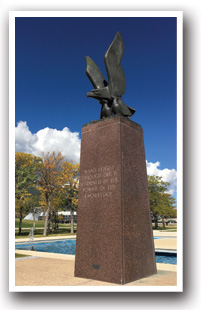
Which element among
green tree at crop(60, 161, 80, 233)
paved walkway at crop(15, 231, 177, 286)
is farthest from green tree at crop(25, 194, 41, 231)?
paved walkway at crop(15, 231, 177, 286)

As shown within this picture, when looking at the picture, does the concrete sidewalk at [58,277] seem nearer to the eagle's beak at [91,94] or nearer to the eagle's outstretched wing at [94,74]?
the eagle's beak at [91,94]

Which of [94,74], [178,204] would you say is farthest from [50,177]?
[178,204]

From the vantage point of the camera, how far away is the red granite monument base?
19.8 feet

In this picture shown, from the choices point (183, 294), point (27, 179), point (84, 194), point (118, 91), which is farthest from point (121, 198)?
point (27, 179)

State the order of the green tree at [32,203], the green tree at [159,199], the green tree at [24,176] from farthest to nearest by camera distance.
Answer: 1. the green tree at [159,199]
2. the green tree at [32,203]
3. the green tree at [24,176]

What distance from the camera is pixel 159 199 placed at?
1578 inches

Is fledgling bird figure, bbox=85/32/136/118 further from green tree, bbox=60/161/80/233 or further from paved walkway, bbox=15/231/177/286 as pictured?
green tree, bbox=60/161/80/233

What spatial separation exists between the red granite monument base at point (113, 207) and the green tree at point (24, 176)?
57.0 feet

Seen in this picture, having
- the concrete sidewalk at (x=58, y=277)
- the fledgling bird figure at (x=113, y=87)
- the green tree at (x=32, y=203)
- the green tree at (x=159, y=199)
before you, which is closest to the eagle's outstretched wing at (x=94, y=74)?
the fledgling bird figure at (x=113, y=87)

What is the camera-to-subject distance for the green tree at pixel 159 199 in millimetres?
39006

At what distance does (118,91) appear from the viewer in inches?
298

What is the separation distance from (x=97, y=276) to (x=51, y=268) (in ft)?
→ 6.40

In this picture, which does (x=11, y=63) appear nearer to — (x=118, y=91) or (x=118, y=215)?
(x=118, y=91)

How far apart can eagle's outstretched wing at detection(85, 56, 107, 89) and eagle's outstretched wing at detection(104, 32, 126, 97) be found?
0.47 m
